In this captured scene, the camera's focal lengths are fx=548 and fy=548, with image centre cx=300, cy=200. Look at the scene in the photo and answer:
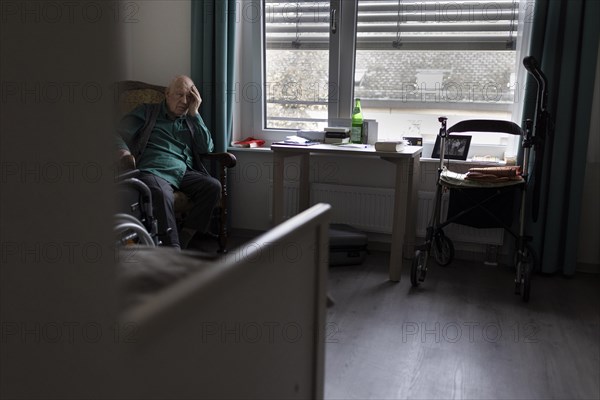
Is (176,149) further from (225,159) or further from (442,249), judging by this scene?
(442,249)

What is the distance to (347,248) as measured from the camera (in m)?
3.25

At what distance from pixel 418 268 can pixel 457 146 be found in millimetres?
884

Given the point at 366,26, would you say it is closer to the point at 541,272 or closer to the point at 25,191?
the point at 541,272

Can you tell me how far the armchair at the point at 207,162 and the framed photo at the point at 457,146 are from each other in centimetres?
130

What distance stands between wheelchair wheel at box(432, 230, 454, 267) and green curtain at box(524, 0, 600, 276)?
0.46m

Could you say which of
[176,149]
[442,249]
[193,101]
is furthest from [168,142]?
[442,249]

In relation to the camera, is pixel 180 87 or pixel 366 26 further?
pixel 366 26

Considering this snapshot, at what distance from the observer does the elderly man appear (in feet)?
9.98

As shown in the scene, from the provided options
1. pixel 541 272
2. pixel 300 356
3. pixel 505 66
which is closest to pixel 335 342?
pixel 300 356

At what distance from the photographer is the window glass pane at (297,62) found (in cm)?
364

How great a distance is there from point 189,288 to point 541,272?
9.60 feet

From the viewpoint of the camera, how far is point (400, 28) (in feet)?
11.3

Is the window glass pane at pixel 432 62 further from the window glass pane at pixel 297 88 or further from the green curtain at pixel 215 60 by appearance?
the green curtain at pixel 215 60

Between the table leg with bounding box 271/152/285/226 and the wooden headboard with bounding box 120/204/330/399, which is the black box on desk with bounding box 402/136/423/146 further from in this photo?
the wooden headboard with bounding box 120/204/330/399
